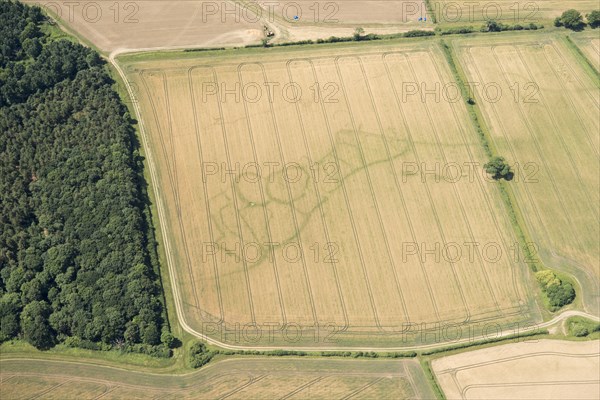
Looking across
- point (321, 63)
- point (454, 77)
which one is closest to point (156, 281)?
point (321, 63)

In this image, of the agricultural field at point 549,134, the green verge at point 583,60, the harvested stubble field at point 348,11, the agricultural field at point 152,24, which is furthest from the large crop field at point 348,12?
the green verge at point 583,60

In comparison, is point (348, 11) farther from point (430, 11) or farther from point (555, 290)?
point (555, 290)

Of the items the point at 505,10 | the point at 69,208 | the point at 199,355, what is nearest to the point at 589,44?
the point at 505,10

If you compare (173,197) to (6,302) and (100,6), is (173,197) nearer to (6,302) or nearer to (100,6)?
(6,302)

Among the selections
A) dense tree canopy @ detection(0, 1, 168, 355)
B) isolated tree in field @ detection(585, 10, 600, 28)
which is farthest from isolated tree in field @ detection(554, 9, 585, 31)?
dense tree canopy @ detection(0, 1, 168, 355)

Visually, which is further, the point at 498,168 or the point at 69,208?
the point at 498,168

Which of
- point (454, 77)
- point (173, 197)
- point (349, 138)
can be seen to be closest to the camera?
point (173, 197)

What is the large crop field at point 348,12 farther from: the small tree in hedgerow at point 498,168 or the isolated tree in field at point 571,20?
the small tree in hedgerow at point 498,168
